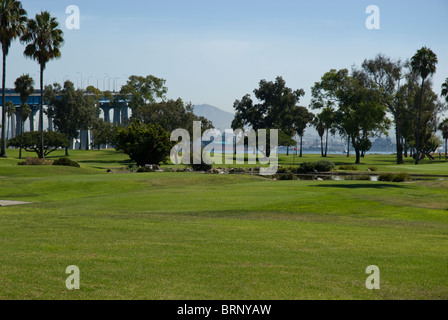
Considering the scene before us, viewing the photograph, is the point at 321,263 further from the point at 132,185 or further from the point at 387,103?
the point at 387,103

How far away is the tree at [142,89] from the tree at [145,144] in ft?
229

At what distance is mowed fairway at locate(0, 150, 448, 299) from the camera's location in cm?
991

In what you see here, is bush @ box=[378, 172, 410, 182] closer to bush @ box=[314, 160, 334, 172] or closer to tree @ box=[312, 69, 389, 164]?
bush @ box=[314, 160, 334, 172]

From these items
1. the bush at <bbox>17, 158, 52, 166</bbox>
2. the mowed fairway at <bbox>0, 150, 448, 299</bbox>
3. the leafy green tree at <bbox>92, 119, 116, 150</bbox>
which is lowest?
the mowed fairway at <bbox>0, 150, 448, 299</bbox>

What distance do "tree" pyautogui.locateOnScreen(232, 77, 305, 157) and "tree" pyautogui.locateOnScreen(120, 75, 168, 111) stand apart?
26701 millimetres

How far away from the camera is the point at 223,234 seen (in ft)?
53.1

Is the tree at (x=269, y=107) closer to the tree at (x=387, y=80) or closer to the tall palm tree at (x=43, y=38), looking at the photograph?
the tree at (x=387, y=80)

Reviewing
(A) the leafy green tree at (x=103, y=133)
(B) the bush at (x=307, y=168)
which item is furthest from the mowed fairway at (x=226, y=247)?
(A) the leafy green tree at (x=103, y=133)

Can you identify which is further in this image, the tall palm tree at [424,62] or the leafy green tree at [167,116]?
the leafy green tree at [167,116]

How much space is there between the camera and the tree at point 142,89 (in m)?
138

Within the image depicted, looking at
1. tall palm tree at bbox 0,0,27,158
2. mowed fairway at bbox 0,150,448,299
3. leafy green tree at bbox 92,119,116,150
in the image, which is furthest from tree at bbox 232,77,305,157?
mowed fairway at bbox 0,150,448,299

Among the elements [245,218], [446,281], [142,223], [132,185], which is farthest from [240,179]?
[446,281]

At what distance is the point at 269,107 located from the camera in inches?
4815
